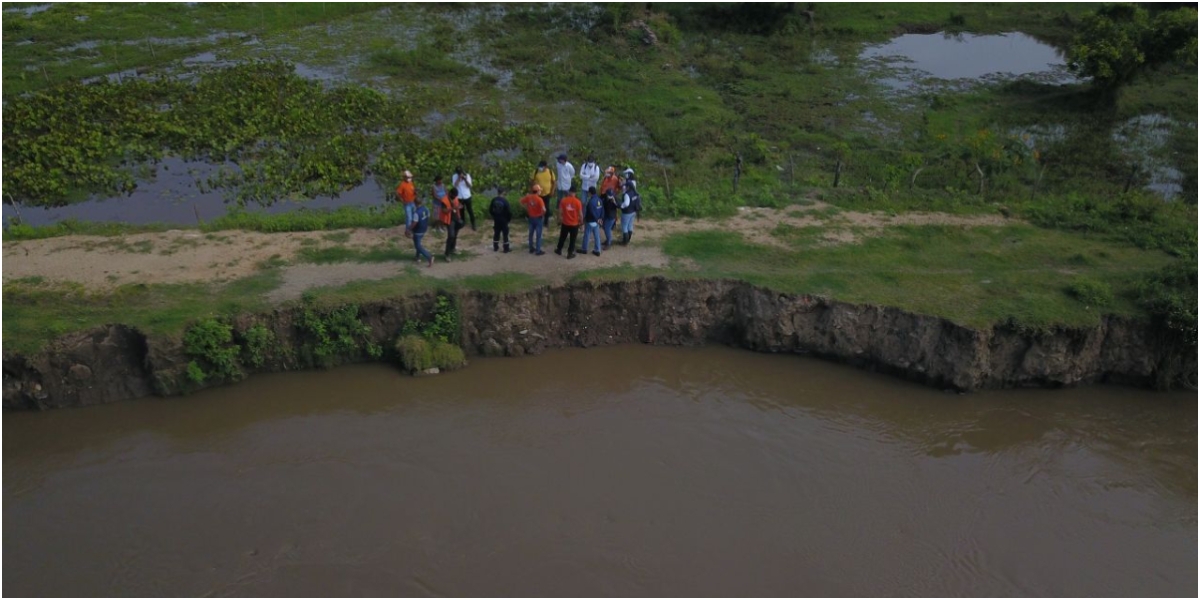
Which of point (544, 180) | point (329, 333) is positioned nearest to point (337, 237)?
point (329, 333)

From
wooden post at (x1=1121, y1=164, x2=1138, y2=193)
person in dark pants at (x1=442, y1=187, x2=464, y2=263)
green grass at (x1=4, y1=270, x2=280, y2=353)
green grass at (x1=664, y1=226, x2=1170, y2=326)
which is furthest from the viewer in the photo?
wooden post at (x1=1121, y1=164, x2=1138, y2=193)

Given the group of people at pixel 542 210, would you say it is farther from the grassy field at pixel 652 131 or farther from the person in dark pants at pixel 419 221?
the grassy field at pixel 652 131

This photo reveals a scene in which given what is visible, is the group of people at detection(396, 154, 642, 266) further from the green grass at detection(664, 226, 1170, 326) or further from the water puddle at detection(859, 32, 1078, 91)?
the water puddle at detection(859, 32, 1078, 91)

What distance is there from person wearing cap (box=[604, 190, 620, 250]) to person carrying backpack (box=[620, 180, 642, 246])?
0.43 feet

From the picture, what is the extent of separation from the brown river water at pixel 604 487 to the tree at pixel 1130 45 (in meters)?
14.1

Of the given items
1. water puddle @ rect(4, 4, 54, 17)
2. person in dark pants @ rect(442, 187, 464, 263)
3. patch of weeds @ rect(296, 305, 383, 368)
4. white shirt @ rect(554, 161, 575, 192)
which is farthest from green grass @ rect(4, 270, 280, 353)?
water puddle @ rect(4, 4, 54, 17)

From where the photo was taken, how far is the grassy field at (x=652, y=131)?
13.8 meters

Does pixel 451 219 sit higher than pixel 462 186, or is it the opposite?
pixel 462 186

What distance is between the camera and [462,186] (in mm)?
14391

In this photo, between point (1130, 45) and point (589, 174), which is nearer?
point (589, 174)

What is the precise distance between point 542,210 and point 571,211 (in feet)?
1.85

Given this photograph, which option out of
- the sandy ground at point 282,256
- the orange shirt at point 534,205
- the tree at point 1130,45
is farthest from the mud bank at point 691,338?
the tree at point 1130,45

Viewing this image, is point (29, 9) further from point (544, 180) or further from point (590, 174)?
point (590, 174)

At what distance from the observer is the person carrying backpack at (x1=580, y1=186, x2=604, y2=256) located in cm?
1381
